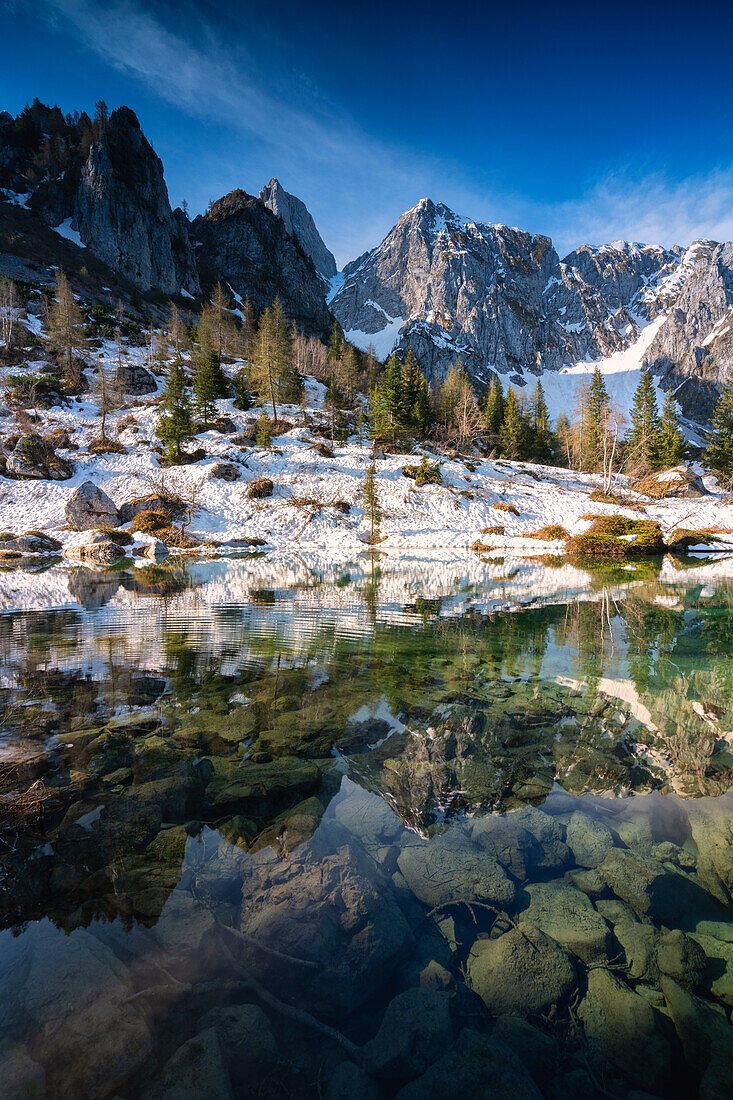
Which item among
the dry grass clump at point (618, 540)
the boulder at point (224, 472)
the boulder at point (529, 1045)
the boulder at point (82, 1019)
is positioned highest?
the boulder at point (224, 472)

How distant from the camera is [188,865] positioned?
335 centimetres

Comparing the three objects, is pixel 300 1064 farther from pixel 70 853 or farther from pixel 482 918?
pixel 70 853

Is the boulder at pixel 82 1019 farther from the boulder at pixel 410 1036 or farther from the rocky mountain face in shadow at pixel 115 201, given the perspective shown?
the rocky mountain face in shadow at pixel 115 201

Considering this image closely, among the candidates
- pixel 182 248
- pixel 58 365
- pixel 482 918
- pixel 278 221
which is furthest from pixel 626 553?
pixel 278 221

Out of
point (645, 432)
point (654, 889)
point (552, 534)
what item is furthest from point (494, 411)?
point (654, 889)

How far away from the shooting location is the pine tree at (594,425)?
63356 mm

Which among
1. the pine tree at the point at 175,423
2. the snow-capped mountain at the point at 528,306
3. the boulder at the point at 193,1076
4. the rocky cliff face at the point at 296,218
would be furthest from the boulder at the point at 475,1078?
the rocky cliff face at the point at 296,218

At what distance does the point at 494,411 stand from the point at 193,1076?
75.4 m

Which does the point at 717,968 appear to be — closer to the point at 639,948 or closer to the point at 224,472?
the point at 639,948

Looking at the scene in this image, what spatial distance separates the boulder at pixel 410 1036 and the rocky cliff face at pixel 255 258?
136 m

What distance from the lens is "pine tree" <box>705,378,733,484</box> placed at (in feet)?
184

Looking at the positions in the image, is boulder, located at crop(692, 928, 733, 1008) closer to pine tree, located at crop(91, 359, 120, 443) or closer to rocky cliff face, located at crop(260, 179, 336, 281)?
pine tree, located at crop(91, 359, 120, 443)

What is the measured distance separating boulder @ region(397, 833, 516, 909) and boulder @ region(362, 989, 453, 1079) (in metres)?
0.69

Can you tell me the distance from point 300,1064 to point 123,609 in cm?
1285
